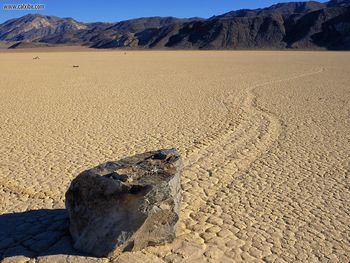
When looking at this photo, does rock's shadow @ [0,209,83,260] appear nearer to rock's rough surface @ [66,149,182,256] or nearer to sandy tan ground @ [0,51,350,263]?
sandy tan ground @ [0,51,350,263]

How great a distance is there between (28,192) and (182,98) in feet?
29.3

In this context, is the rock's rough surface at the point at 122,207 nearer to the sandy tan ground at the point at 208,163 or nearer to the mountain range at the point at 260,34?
the sandy tan ground at the point at 208,163

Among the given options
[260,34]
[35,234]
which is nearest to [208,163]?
[35,234]

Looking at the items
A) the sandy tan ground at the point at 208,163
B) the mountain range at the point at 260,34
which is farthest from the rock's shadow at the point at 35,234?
the mountain range at the point at 260,34

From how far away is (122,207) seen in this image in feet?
12.0

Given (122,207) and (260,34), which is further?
(260,34)

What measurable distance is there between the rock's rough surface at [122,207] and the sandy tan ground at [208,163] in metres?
0.16

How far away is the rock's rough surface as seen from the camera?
3666mm

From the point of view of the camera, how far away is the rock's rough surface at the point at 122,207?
3666mm

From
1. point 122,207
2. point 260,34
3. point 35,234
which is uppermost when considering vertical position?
point 122,207

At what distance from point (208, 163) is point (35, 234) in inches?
131

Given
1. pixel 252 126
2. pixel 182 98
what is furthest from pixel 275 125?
pixel 182 98

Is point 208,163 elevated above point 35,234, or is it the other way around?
point 35,234

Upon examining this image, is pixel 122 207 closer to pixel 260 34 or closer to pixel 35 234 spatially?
pixel 35 234
